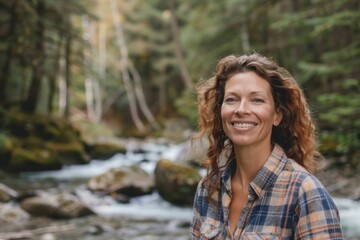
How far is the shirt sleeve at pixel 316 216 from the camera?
1441mm

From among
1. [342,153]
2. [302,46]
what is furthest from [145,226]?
[302,46]

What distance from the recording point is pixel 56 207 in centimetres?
762

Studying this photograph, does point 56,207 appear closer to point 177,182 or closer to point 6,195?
point 6,195

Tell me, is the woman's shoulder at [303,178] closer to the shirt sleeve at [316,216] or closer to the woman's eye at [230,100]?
the shirt sleeve at [316,216]

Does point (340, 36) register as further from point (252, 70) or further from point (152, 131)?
point (152, 131)

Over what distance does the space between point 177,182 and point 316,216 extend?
749 cm

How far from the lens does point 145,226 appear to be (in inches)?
Result: 286

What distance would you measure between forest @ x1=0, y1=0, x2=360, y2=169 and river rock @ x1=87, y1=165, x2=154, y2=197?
1902 millimetres

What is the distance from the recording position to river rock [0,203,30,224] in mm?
7134

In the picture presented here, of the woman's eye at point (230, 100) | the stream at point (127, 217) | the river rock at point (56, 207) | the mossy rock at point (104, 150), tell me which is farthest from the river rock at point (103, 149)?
the woman's eye at point (230, 100)

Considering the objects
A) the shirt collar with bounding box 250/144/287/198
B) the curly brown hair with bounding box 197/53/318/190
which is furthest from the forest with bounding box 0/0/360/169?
the shirt collar with bounding box 250/144/287/198

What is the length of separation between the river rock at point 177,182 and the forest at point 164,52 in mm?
1163

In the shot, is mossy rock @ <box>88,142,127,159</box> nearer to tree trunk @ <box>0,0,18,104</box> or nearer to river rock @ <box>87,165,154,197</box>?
tree trunk @ <box>0,0,18,104</box>

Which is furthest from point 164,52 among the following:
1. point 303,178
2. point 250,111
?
point 303,178
